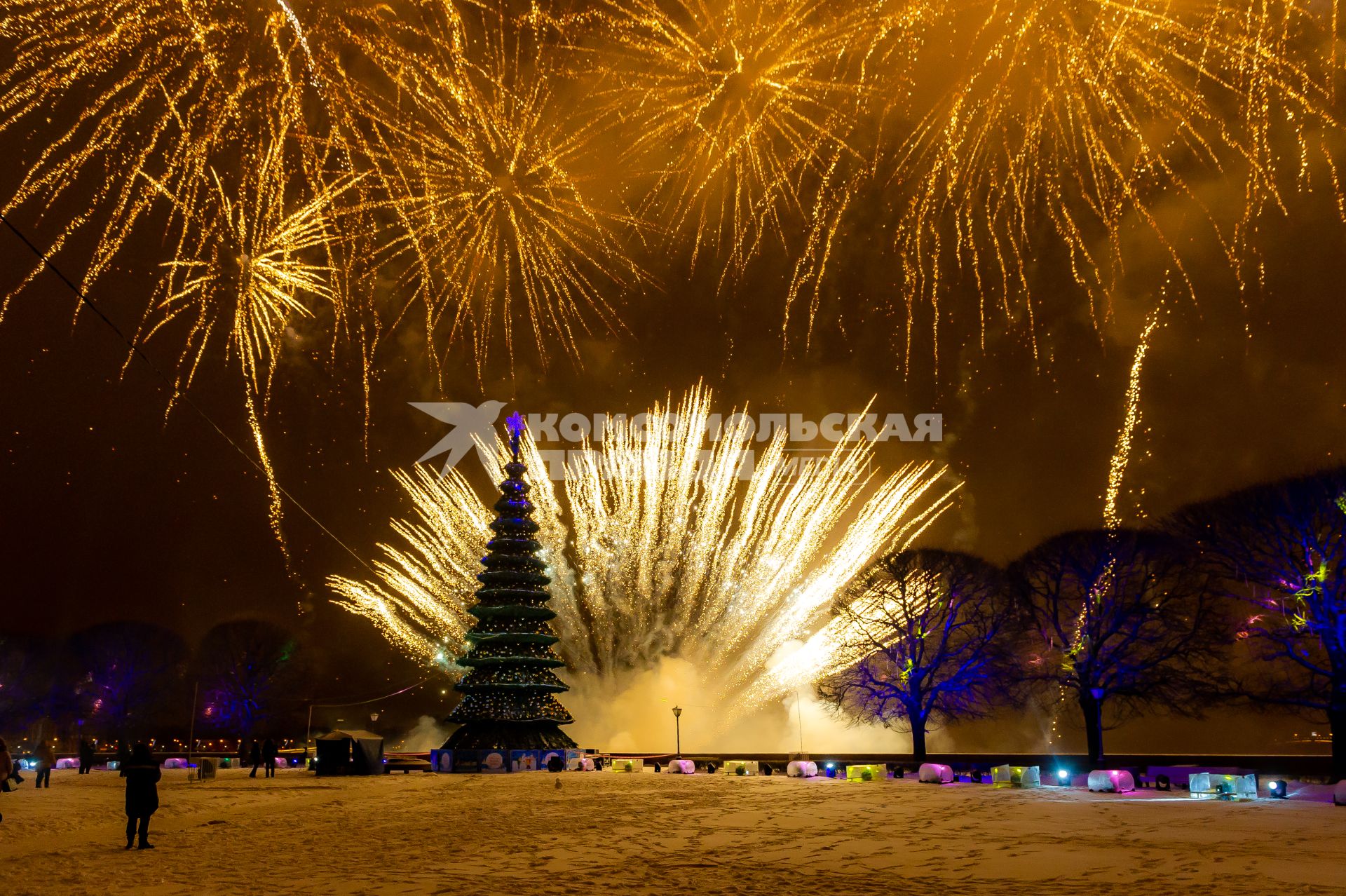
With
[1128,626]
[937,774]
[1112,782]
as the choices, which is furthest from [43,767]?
[1128,626]

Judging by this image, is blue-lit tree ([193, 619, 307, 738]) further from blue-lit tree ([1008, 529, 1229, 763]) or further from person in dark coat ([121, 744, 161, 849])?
person in dark coat ([121, 744, 161, 849])

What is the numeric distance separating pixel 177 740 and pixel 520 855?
6105cm

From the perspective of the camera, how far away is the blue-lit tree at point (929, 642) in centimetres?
4378

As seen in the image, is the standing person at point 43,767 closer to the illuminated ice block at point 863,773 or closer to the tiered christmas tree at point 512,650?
the tiered christmas tree at point 512,650

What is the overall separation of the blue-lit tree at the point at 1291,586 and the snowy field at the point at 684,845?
8248 mm

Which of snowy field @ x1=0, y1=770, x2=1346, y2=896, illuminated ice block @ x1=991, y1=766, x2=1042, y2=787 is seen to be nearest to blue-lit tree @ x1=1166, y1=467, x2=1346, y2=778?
snowy field @ x1=0, y1=770, x2=1346, y2=896

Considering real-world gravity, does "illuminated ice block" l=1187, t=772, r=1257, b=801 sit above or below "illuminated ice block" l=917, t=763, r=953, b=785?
above

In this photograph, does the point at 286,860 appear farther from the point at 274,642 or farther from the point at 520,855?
the point at 274,642

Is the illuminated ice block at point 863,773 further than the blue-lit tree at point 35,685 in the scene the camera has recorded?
No

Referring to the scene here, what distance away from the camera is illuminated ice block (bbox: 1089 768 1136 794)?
28.1 meters

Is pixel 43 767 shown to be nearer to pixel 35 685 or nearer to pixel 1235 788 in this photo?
pixel 35 685

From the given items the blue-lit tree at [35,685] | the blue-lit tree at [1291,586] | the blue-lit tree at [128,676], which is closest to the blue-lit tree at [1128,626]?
the blue-lit tree at [1291,586]

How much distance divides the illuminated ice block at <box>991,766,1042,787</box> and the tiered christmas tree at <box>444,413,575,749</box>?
2132cm

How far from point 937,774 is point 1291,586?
13.3m
